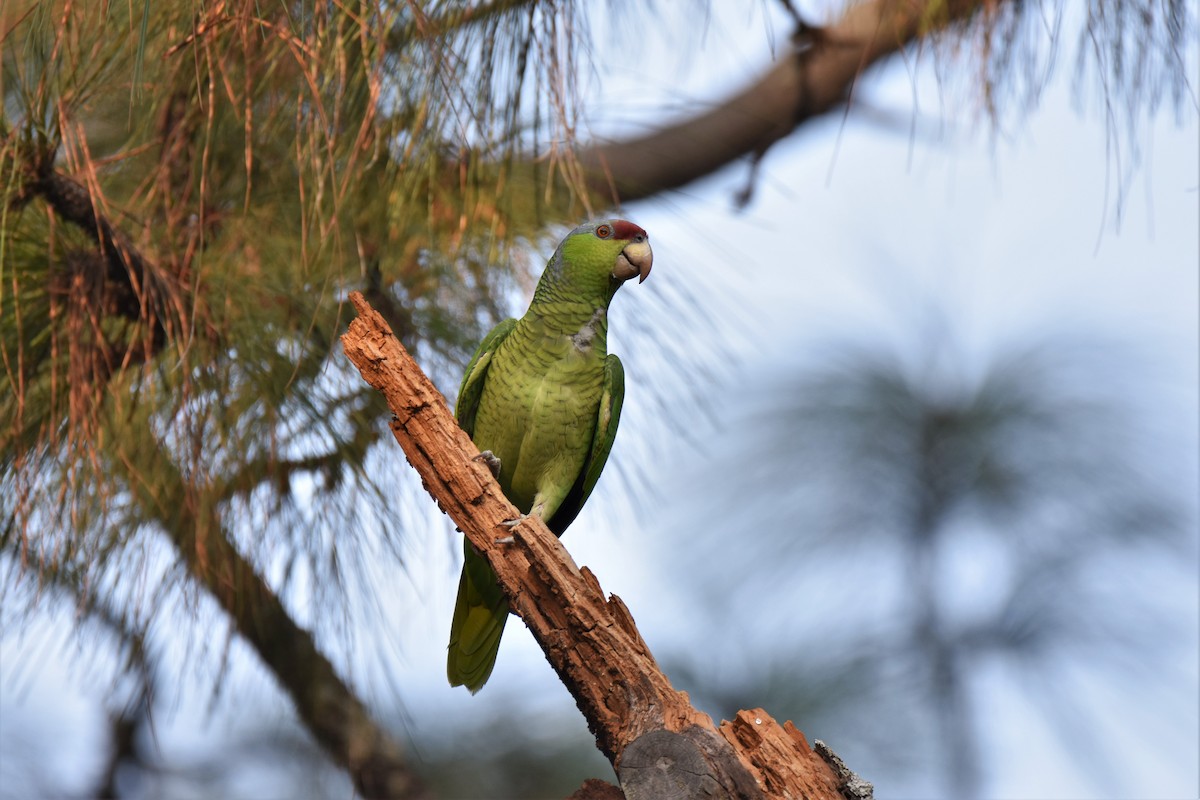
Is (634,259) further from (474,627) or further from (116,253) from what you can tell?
(116,253)

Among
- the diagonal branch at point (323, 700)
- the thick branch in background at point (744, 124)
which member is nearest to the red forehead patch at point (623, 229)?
the thick branch in background at point (744, 124)

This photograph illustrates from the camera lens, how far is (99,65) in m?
2.03

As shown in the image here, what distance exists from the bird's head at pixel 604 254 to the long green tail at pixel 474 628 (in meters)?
0.64

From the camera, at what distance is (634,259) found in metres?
2.41

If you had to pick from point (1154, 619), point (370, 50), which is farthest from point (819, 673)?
point (370, 50)

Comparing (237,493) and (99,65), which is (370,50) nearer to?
(99,65)

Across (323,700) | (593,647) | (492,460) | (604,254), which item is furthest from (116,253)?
(323,700)

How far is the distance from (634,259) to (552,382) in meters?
0.32

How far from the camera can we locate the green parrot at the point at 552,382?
2.40m

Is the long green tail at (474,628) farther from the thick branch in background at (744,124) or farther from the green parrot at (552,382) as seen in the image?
the thick branch in background at (744,124)

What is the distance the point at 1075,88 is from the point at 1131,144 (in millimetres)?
190

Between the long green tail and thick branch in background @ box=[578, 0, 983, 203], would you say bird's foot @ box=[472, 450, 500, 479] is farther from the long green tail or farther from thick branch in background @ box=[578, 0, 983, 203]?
thick branch in background @ box=[578, 0, 983, 203]

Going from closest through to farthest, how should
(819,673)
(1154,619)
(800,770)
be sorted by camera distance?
(800,770) < (1154,619) < (819,673)

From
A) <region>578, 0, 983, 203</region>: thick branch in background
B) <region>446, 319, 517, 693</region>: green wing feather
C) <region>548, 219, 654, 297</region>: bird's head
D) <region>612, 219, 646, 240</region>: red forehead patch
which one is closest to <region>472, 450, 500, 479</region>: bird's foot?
<region>446, 319, 517, 693</region>: green wing feather
